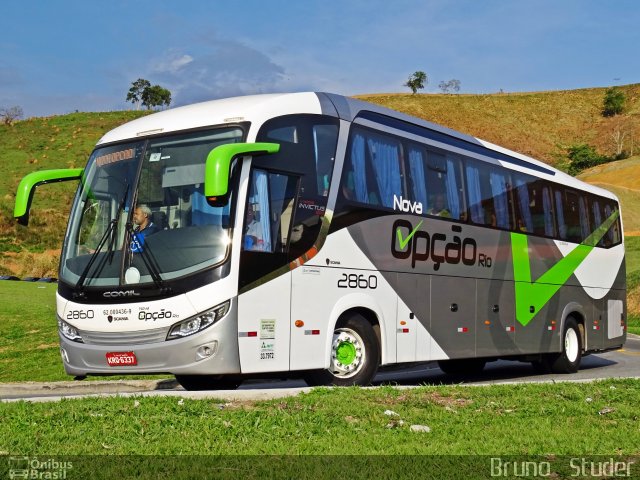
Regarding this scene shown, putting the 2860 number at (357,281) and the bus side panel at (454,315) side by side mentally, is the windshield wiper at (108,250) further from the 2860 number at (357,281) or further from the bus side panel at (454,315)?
the bus side panel at (454,315)

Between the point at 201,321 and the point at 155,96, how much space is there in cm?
11949

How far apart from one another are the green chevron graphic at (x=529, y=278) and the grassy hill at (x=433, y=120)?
44033 millimetres

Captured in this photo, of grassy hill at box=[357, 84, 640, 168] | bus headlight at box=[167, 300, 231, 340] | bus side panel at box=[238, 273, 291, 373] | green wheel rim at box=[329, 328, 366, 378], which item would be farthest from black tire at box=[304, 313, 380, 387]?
grassy hill at box=[357, 84, 640, 168]

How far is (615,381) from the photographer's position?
38.8 ft

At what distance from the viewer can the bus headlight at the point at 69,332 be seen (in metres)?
11.2

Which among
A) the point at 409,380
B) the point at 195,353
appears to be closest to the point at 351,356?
the point at 195,353

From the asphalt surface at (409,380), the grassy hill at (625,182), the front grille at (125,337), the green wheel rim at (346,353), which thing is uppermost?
the grassy hill at (625,182)

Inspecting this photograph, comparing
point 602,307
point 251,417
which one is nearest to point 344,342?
point 251,417

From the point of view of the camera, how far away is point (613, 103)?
13250cm

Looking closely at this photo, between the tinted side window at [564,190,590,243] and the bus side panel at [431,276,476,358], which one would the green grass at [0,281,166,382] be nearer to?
the bus side panel at [431,276,476,358]

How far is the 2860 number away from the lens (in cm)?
1212

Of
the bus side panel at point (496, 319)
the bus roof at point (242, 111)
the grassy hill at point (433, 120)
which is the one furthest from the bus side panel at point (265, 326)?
the grassy hill at point (433, 120)

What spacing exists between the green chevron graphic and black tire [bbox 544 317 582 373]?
1039 mm

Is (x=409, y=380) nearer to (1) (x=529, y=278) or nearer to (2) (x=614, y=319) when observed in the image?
(1) (x=529, y=278)
